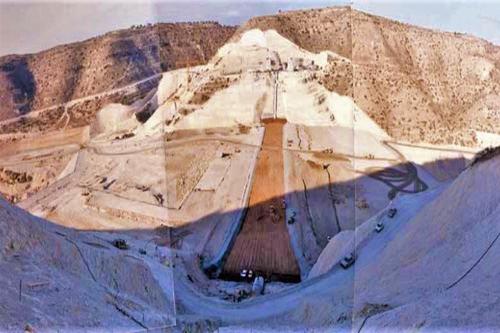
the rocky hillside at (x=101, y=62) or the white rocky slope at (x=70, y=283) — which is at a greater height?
the rocky hillside at (x=101, y=62)

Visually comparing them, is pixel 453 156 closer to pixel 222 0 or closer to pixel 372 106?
pixel 372 106

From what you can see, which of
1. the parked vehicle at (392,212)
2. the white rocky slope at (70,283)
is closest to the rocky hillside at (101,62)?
the white rocky slope at (70,283)

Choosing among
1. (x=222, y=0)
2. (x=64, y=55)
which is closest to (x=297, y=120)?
(x=222, y=0)

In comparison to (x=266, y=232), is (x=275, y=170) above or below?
above

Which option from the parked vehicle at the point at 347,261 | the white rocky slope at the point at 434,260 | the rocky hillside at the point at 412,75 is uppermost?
the rocky hillside at the point at 412,75

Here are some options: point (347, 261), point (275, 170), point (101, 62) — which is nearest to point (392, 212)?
point (347, 261)

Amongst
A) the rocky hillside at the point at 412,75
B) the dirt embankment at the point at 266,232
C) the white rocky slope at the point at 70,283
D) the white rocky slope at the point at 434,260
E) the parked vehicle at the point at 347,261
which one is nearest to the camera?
the white rocky slope at the point at 434,260

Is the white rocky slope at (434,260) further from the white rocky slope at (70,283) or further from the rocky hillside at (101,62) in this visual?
the rocky hillside at (101,62)

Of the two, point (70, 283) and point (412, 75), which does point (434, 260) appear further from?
point (70, 283)
